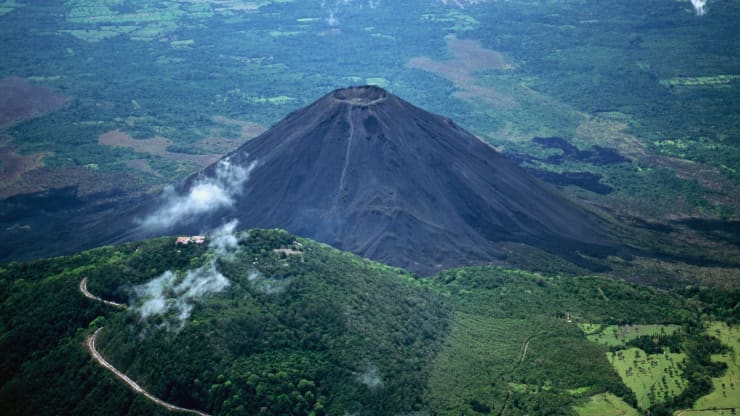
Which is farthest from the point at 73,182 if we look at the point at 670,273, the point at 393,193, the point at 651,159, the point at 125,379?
the point at 651,159

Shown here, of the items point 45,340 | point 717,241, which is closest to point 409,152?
point 717,241

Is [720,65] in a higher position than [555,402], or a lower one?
higher

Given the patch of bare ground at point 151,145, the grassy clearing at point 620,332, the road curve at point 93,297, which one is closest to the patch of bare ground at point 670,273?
the grassy clearing at point 620,332

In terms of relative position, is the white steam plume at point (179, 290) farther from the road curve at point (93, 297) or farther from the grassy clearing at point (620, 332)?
the grassy clearing at point (620, 332)

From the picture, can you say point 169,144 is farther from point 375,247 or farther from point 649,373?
point 649,373

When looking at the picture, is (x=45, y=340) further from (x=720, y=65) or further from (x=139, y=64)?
(x=720, y=65)

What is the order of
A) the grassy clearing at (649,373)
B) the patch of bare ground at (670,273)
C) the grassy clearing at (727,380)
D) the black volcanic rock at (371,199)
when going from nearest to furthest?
the grassy clearing at (727,380)
the grassy clearing at (649,373)
the patch of bare ground at (670,273)
the black volcanic rock at (371,199)

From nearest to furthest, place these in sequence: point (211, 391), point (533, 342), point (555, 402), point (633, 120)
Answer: point (211, 391) < point (555, 402) < point (533, 342) < point (633, 120)
